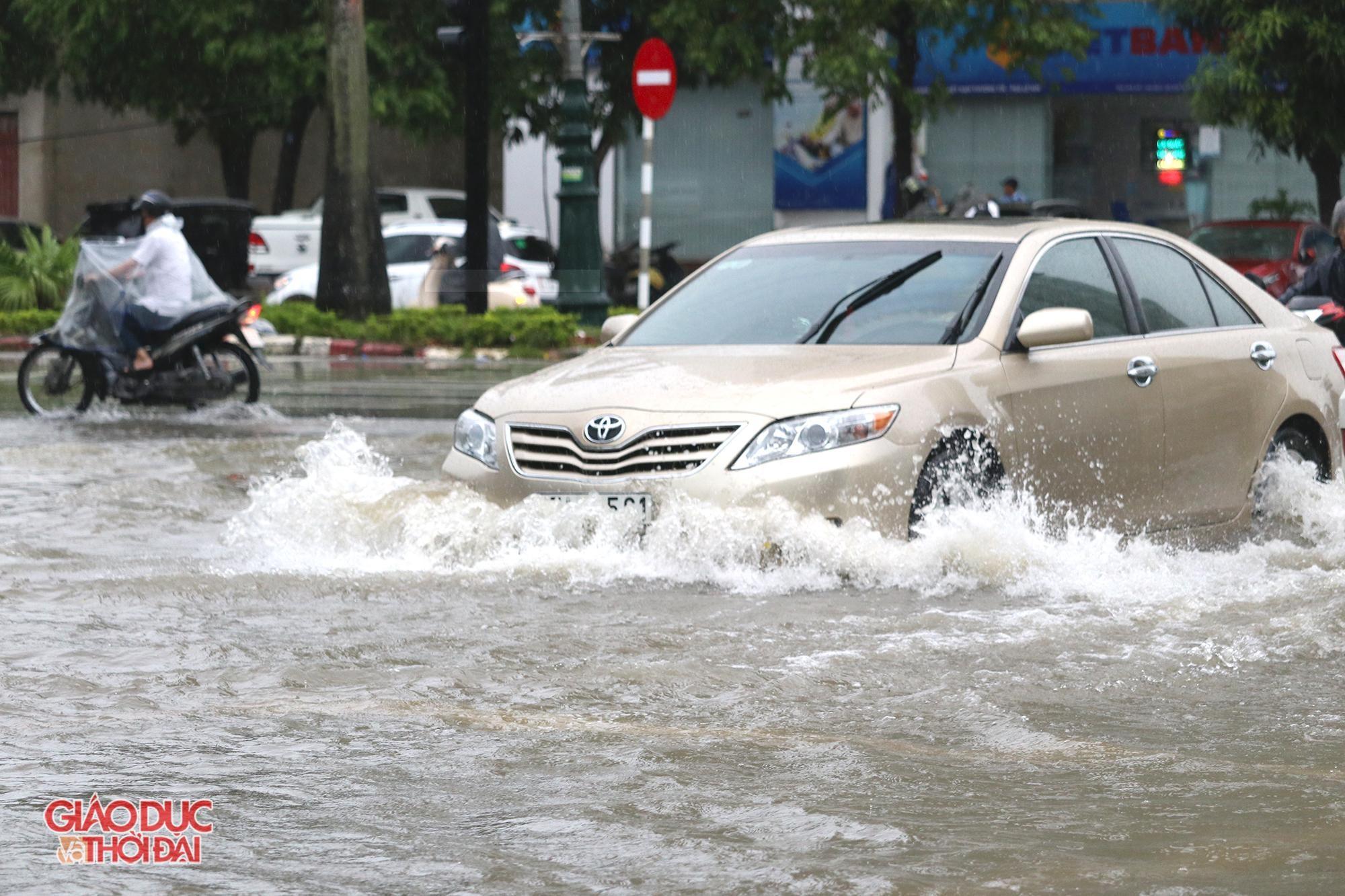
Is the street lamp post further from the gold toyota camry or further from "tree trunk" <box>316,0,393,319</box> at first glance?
the gold toyota camry

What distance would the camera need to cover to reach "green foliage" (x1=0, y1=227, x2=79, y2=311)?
88.8 ft

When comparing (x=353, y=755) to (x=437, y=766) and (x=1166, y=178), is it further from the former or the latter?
(x=1166, y=178)

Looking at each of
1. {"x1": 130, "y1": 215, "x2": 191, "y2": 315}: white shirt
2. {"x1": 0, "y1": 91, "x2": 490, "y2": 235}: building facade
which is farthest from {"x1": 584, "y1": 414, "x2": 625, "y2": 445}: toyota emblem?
{"x1": 0, "y1": 91, "x2": 490, "y2": 235}: building facade

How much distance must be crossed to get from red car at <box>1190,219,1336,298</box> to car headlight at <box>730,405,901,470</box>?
18.4 meters

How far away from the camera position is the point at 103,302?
15.6 meters

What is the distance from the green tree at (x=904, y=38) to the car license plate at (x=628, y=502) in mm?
22887

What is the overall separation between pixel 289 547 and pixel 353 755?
340 centimetres

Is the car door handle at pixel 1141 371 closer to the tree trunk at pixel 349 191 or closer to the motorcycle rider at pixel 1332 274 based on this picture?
the motorcycle rider at pixel 1332 274

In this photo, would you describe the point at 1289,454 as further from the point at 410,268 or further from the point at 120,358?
the point at 410,268

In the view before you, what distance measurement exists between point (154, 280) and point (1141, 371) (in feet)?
30.2

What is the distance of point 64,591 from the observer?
766 cm

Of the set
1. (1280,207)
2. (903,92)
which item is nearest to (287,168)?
(903,92)

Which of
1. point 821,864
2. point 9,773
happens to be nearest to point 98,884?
point 9,773

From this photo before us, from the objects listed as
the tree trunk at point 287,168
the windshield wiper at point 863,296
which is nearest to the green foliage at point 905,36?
the tree trunk at point 287,168
